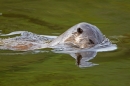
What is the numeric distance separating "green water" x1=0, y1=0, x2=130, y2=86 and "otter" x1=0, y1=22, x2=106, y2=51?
1.08 feet

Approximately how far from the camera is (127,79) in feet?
18.6

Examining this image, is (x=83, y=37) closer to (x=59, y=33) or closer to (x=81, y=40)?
(x=81, y=40)

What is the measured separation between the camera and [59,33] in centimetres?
955

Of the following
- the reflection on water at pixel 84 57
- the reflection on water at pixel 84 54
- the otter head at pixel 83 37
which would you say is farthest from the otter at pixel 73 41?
the reflection on water at pixel 84 57

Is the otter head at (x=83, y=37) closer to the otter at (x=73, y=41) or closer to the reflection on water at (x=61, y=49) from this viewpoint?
the otter at (x=73, y=41)

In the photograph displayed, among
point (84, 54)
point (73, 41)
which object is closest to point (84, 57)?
point (84, 54)

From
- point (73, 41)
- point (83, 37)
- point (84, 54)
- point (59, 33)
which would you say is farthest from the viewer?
point (59, 33)

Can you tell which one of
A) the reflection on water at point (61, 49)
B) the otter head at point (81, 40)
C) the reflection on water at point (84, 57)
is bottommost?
the reflection on water at point (84, 57)

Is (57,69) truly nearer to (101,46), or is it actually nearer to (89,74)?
(89,74)

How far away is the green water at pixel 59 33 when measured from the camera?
571 cm

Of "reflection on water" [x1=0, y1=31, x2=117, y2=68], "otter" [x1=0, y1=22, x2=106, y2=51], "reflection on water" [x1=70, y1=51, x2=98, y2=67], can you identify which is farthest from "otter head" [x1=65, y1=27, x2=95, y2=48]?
"reflection on water" [x1=70, y1=51, x2=98, y2=67]

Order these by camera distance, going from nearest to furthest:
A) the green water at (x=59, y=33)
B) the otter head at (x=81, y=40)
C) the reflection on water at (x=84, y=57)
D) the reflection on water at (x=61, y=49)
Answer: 1. the green water at (x=59, y=33)
2. the reflection on water at (x=84, y=57)
3. the reflection on water at (x=61, y=49)
4. the otter head at (x=81, y=40)

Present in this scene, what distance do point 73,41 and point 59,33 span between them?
1898mm

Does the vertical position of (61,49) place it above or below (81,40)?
below
